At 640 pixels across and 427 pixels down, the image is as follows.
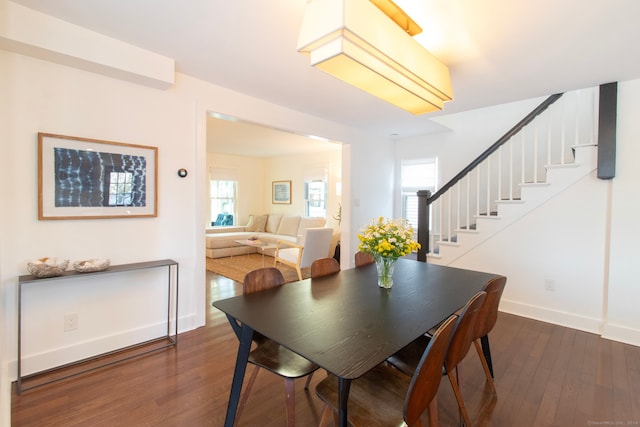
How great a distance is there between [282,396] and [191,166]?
213cm

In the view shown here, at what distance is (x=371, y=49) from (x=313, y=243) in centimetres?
343

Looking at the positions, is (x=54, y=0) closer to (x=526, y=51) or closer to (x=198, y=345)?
(x=198, y=345)

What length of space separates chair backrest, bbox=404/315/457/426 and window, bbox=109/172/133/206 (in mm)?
2518

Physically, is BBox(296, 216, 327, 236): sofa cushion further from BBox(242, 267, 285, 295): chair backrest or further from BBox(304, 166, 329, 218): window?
BBox(242, 267, 285, 295): chair backrest

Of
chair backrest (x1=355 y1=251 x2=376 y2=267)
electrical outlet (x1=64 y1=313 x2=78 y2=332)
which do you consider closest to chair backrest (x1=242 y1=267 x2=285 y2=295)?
A: chair backrest (x1=355 y1=251 x2=376 y2=267)

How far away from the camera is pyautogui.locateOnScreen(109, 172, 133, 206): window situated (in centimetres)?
243

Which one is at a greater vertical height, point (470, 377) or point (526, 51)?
point (526, 51)

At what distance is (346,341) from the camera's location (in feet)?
4.07

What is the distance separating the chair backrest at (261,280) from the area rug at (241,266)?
2.86m

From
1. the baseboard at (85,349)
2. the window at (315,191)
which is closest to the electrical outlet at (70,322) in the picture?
the baseboard at (85,349)

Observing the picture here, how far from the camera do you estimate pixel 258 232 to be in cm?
747

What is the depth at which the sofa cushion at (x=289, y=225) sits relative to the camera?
22.5 feet

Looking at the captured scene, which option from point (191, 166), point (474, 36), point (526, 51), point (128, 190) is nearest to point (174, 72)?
point (191, 166)

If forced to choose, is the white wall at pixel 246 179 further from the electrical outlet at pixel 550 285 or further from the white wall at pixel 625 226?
the white wall at pixel 625 226
